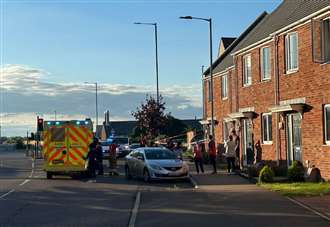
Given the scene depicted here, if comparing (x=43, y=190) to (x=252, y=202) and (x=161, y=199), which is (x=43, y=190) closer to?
(x=161, y=199)

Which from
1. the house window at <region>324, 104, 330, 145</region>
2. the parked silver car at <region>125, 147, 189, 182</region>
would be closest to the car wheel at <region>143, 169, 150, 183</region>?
the parked silver car at <region>125, 147, 189, 182</region>

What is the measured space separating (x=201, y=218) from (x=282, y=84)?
550 inches

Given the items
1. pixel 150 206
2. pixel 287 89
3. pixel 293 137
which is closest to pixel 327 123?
pixel 293 137

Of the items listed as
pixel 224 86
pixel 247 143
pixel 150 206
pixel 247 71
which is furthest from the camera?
pixel 224 86

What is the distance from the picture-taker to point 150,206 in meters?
16.7

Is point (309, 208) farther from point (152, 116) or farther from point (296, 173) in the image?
point (152, 116)

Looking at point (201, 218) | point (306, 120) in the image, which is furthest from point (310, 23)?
point (201, 218)

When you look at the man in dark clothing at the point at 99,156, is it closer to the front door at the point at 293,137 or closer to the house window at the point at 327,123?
the front door at the point at 293,137

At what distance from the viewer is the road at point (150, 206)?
45.1ft

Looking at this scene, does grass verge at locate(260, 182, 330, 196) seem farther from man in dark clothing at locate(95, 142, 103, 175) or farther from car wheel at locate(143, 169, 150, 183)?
man in dark clothing at locate(95, 142, 103, 175)

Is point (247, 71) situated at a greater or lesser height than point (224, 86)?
greater

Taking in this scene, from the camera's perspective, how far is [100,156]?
2995 cm

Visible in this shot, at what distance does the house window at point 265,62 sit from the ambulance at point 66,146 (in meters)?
8.38

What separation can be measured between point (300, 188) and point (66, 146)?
12.0 m
